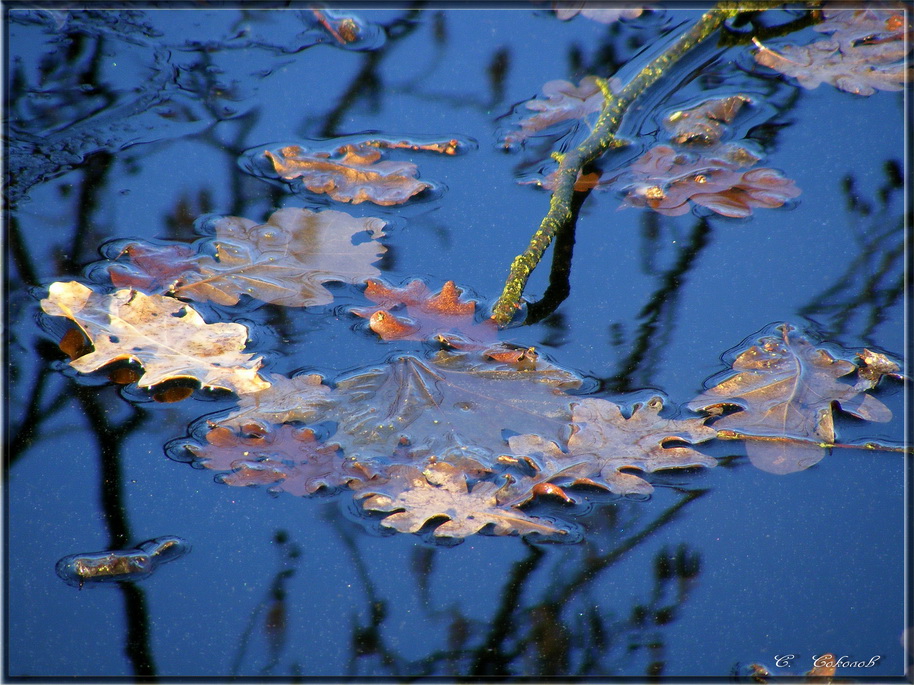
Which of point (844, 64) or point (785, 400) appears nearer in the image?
point (785, 400)

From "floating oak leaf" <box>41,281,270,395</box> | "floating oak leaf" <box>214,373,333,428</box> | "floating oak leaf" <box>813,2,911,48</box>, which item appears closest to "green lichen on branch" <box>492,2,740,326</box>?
"floating oak leaf" <box>813,2,911,48</box>

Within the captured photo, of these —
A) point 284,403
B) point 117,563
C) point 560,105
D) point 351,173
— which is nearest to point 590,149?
point 560,105

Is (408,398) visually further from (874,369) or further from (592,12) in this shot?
(592,12)

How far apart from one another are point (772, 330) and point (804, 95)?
54.2 inches

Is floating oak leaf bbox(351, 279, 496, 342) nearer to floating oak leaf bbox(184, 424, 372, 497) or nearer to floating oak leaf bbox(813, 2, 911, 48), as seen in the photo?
floating oak leaf bbox(184, 424, 372, 497)

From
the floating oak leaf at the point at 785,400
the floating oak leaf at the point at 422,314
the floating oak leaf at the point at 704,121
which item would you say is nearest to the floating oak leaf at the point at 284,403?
the floating oak leaf at the point at 422,314

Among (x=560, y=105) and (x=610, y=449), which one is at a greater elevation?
(x=560, y=105)

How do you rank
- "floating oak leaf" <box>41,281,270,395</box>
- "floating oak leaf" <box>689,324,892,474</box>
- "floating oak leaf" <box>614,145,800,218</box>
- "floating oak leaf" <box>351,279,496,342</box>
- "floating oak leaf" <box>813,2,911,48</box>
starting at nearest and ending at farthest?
"floating oak leaf" <box>689,324,892,474</box>, "floating oak leaf" <box>41,281,270,395</box>, "floating oak leaf" <box>351,279,496,342</box>, "floating oak leaf" <box>614,145,800,218</box>, "floating oak leaf" <box>813,2,911,48</box>

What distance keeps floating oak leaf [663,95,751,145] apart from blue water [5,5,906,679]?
0.26 feet

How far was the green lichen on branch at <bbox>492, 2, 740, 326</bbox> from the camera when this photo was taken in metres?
2.11

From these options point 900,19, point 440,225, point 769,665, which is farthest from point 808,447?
point 900,19

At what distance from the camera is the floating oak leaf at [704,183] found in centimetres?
250

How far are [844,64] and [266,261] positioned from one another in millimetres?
2496

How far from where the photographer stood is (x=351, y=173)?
2.61 m
